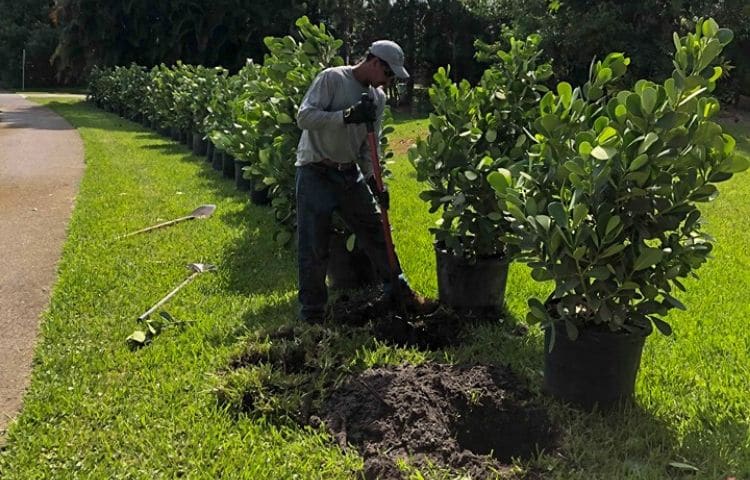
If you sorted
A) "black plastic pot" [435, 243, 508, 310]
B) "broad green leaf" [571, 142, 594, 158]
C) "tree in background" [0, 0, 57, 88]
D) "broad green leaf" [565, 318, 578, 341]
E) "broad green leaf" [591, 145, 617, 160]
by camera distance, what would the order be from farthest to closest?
"tree in background" [0, 0, 57, 88]
"black plastic pot" [435, 243, 508, 310]
"broad green leaf" [565, 318, 578, 341]
"broad green leaf" [571, 142, 594, 158]
"broad green leaf" [591, 145, 617, 160]

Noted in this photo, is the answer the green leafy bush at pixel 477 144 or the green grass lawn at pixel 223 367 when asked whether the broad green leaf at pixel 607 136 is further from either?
the green grass lawn at pixel 223 367

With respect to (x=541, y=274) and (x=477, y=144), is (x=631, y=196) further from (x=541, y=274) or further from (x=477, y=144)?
(x=477, y=144)

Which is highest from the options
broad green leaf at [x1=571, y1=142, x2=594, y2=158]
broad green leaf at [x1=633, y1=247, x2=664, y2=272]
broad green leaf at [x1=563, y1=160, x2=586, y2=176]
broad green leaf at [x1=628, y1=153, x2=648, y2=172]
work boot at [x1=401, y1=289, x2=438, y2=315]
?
broad green leaf at [x1=571, y1=142, x2=594, y2=158]

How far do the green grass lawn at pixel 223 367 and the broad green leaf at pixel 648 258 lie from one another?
82 centimetres

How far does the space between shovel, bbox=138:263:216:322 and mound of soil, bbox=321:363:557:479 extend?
181cm

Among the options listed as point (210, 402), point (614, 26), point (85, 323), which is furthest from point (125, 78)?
point (210, 402)

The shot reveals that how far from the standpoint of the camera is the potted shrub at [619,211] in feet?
10.0

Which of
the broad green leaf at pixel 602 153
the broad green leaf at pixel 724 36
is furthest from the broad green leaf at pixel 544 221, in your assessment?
the broad green leaf at pixel 724 36

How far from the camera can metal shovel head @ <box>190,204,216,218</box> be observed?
7816mm

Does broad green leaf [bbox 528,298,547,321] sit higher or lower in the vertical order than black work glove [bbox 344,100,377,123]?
lower

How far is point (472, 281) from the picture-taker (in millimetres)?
4586

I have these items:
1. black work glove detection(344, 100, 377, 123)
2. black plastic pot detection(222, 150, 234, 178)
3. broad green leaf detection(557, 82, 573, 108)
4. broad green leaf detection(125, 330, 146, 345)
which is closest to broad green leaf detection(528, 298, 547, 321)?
broad green leaf detection(557, 82, 573, 108)

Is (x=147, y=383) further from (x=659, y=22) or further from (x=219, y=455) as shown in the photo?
(x=659, y=22)

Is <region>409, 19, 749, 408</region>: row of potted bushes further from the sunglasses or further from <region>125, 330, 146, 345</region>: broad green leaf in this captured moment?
<region>125, 330, 146, 345</region>: broad green leaf
